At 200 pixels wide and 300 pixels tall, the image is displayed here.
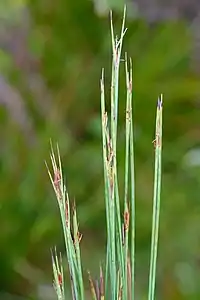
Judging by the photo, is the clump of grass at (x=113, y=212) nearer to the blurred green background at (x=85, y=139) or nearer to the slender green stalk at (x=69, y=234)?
the slender green stalk at (x=69, y=234)

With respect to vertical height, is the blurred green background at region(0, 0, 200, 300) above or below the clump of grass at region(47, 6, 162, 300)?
above

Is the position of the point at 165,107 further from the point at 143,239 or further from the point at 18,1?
the point at 18,1

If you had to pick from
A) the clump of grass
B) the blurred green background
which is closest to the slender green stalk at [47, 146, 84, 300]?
the clump of grass

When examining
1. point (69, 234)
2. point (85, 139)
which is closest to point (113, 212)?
point (69, 234)

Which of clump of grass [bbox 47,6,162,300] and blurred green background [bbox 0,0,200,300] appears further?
blurred green background [bbox 0,0,200,300]

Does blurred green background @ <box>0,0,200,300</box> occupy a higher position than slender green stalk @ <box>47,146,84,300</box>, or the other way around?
blurred green background @ <box>0,0,200,300</box>

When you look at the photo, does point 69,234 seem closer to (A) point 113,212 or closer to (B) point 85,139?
(A) point 113,212

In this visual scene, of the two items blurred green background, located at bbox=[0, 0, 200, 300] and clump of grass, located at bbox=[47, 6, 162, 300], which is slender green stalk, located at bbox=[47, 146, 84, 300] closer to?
clump of grass, located at bbox=[47, 6, 162, 300]

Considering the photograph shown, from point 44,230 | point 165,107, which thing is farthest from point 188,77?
point 44,230
